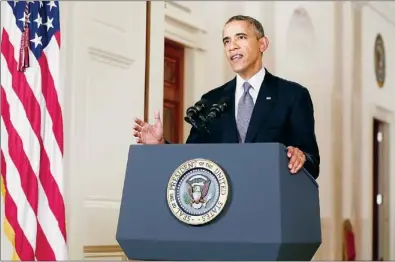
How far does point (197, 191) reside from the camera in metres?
1.92

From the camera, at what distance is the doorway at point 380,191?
373 inches

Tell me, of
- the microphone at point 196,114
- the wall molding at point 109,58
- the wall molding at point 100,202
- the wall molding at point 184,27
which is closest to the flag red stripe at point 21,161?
the wall molding at point 100,202

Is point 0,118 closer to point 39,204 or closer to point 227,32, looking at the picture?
point 39,204

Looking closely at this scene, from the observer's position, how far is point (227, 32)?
2.15 m

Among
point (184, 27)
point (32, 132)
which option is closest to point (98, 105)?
point (32, 132)

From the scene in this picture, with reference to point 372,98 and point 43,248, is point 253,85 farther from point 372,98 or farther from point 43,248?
point 372,98

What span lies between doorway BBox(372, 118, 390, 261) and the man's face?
7.54m

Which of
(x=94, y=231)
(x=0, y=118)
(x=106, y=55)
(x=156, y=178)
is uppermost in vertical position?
(x=106, y=55)

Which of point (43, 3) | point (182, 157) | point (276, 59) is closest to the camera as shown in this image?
point (182, 157)

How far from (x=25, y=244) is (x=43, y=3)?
1105 mm

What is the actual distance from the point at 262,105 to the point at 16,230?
1.58m

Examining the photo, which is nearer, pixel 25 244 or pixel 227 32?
pixel 227 32

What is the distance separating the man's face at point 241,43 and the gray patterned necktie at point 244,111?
0.09 meters

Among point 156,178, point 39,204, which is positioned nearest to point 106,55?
point 39,204
